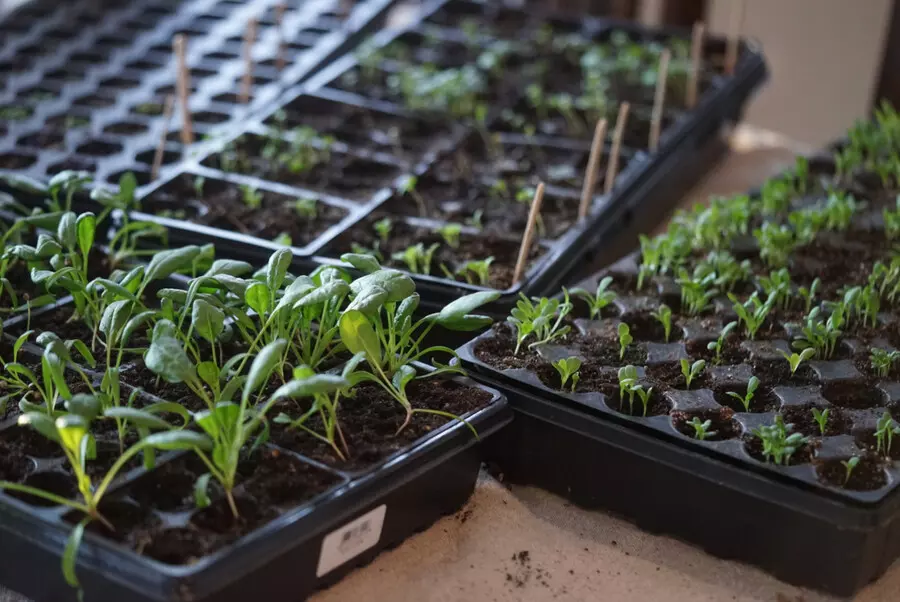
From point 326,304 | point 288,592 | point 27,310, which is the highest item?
point 326,304

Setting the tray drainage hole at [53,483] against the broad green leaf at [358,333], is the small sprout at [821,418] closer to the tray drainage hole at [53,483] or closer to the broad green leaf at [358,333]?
the broad green leaf at [358,333]

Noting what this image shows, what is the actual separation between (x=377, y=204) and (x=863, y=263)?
856mm

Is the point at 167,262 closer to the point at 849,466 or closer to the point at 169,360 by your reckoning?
the point at 169,360

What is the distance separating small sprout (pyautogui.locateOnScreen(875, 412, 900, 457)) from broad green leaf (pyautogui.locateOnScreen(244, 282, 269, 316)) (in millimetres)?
783

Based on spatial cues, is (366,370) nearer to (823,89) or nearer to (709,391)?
(709,391)

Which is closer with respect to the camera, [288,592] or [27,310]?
[288,592]

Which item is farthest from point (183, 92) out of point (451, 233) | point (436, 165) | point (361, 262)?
point (361, 262)

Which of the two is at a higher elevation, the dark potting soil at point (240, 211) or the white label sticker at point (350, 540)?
the dark potting soil at point (240, 211)

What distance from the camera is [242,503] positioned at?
126cm

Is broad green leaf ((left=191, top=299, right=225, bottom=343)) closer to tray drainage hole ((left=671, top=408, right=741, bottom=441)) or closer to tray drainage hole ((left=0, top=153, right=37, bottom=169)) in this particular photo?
tray drainage hole ((left=671, top=408, right=741, bottom=441))

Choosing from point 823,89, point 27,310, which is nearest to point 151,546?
point 27,310

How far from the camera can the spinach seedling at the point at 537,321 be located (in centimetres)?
156

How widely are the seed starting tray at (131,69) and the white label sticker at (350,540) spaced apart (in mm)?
1095

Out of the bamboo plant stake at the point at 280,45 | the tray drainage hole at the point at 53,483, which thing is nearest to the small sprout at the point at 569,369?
the tray drainage hole at the point at 53,483
